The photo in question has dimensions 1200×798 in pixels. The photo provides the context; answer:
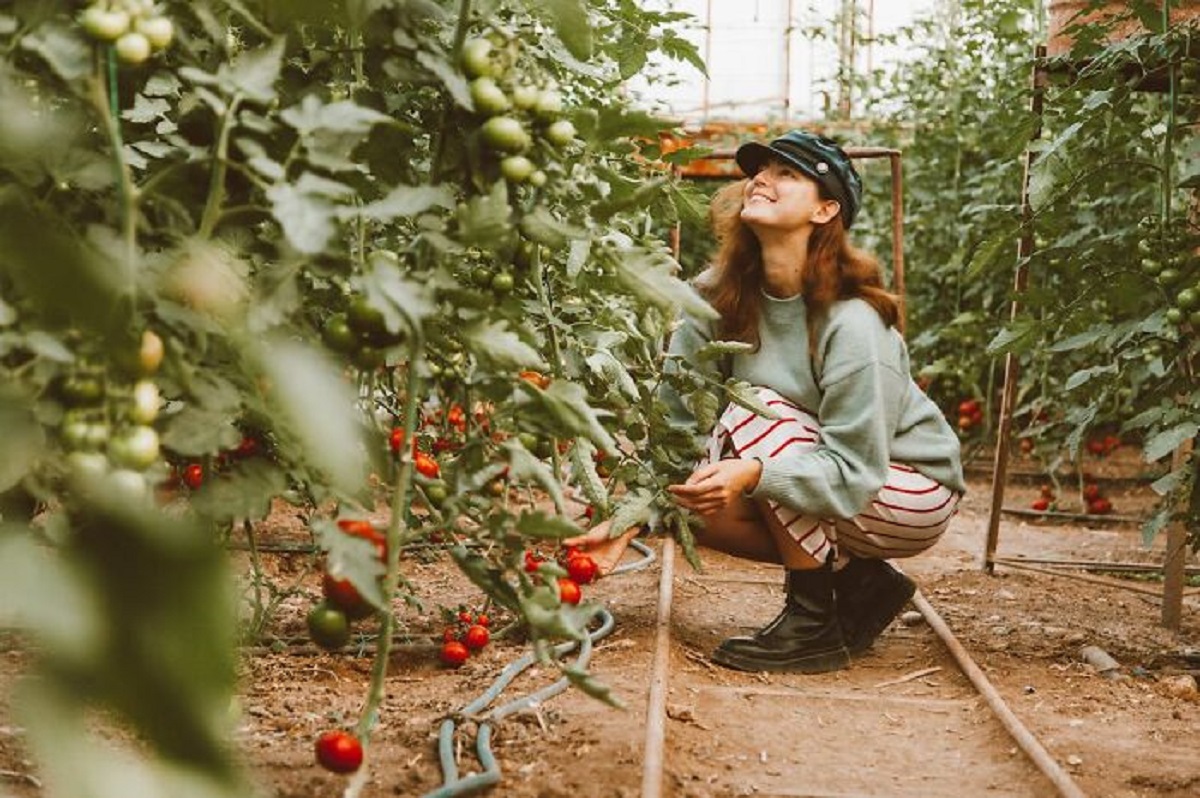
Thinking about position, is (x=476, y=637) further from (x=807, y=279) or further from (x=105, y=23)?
(x=105, y=23)

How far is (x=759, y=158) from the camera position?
2.90 meters

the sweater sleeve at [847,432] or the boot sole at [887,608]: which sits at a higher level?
the sweater sleeve at [847,432]

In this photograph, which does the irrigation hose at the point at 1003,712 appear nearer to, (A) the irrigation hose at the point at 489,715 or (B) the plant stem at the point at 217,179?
(A) the irrigation hose at the point at 489,715

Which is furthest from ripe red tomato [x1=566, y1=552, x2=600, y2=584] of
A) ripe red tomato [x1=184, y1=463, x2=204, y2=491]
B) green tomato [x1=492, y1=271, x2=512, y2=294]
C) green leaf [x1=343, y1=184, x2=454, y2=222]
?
A: green leaf [x1=343, y1=184, x2=454, y2=222]

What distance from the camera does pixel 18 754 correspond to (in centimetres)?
175

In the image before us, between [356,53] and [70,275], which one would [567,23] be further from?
[70,275]

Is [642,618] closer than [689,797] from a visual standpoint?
No

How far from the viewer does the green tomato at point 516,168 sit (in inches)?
51.9

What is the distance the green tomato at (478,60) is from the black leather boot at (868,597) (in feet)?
6.07

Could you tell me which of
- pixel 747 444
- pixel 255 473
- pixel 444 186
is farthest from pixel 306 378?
pixel 747 444

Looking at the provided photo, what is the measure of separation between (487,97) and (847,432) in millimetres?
1522

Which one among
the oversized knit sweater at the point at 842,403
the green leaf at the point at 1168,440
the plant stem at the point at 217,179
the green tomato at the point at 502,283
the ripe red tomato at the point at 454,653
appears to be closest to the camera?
the plant stem at the point at 217,179

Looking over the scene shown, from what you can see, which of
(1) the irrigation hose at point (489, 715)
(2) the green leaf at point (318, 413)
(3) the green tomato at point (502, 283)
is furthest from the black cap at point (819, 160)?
(2) the green leaf at point (318, 413)

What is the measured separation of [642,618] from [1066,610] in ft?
3.91
